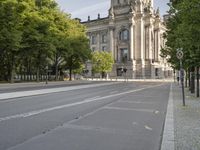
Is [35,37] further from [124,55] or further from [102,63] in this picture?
[124,55]

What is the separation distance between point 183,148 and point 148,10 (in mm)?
124878

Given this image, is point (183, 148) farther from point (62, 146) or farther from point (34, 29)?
point (34, 29)

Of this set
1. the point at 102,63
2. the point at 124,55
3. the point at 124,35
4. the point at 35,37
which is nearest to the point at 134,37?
the point at 124,35

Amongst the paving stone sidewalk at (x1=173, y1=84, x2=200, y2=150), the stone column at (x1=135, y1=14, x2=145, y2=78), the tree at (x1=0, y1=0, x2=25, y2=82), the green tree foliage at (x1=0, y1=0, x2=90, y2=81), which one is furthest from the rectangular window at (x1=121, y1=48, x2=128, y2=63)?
the paving stone sidewalk at (x1=173, y1=84, x2=200, y2=150)

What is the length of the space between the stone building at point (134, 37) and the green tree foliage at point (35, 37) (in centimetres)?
5447

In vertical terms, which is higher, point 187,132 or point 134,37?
point 134,37

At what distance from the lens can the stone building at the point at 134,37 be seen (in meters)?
127

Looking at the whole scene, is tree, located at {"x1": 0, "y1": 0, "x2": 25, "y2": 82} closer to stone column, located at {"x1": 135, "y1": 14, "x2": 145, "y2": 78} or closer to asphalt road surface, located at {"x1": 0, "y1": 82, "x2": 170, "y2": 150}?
asphalt road surface, located at {"x1": 0, "y1": 82, "x2": 170, "y2": 150}

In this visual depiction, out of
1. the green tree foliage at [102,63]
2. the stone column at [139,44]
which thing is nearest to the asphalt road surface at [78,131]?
the green tree foliage at [102,63]

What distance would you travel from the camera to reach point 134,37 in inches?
5138

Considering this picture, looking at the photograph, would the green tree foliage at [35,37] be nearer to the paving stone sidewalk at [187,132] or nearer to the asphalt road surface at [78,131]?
the asphalt road surface at [78,131]

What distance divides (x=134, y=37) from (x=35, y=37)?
3273 inches

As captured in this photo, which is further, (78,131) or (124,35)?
(124,35)

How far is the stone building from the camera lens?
127 m
